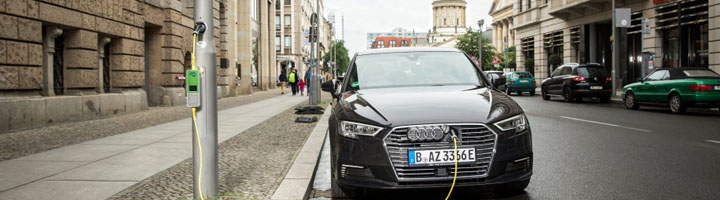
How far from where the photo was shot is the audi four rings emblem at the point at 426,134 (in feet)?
12.9

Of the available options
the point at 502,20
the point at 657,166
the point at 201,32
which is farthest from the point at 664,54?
the point at 502,20

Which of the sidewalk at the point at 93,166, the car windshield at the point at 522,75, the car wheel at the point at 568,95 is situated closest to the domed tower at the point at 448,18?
the car windshield at the point at 522,75

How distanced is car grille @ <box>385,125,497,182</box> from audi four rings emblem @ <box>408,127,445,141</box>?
33 mm

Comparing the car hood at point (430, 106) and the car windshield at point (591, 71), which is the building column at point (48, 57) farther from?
the car windshield at point (591, 71)

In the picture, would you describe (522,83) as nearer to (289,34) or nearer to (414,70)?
(414,70)

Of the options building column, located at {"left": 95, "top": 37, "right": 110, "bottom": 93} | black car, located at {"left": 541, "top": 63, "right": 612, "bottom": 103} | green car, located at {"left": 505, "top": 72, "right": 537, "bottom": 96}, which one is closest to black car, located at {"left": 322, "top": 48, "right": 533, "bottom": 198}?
building column, located at {"left": 95, "top": 37, "right": 110, "bottom": 93}

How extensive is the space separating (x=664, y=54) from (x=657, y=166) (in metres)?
21.7

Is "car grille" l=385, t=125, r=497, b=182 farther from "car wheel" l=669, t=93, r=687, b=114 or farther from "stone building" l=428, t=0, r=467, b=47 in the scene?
"stone building" l=428, t=0, r=467, b=47

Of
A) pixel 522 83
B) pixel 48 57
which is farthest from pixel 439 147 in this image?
pixel 522 83

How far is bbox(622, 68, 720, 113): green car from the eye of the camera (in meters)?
13.7

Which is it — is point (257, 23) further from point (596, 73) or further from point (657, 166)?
point (657, 166)

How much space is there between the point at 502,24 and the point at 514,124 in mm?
93728

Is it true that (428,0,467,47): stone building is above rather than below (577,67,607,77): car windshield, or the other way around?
above

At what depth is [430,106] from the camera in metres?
4.30
